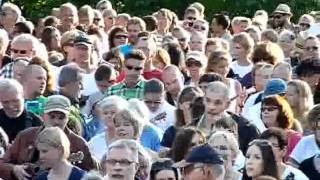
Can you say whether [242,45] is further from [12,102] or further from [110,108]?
[12,102]

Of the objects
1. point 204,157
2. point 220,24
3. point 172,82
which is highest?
point 220,24

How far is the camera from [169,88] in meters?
12.7

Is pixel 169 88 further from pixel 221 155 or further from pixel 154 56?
pixel 221 155

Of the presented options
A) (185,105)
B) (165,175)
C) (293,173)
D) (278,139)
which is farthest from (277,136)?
(185,105)

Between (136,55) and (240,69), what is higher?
(136,55)

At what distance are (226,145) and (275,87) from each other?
2751mm

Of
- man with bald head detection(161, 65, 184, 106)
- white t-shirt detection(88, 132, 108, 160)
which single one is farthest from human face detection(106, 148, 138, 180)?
man with bald head detection(161, 65, 184, 106)

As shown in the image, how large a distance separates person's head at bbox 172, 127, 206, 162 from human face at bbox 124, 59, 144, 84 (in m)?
2.68

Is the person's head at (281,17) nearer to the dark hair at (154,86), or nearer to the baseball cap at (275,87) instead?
the baseball cap at (275,87)

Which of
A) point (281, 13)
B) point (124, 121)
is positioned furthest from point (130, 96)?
point (281, 13)

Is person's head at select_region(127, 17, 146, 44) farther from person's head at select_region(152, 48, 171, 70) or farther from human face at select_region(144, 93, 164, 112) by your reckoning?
human face at select_region(144, 93, 164, 112)

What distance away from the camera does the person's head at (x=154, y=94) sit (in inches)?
452

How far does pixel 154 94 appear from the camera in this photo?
11539 millimetres

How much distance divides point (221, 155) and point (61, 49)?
6.64 m
